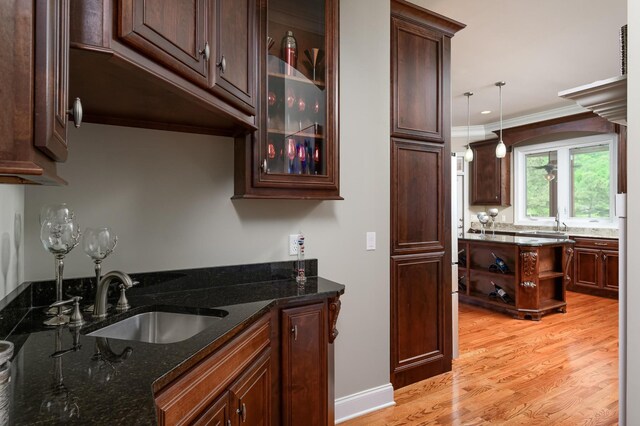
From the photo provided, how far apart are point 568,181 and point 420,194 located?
5099mm

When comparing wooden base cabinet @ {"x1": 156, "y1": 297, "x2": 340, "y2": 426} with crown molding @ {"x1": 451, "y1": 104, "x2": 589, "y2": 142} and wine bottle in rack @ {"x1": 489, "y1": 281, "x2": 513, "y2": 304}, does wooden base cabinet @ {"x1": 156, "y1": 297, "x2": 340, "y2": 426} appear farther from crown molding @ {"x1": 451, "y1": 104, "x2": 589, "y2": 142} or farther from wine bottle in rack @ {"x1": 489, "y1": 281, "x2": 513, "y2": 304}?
crown molding @ {"x1": 451, "y1": 104, "x2": 589, "y2": 142}

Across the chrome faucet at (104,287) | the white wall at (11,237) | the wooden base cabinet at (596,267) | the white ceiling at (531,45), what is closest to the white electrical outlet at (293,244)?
the chrome faucet at (104,287)

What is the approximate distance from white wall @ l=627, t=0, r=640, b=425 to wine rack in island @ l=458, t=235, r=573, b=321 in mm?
3204

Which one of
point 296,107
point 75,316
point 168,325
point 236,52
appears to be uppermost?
point 236,52

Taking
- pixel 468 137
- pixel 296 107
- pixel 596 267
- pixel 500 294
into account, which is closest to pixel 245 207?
pixel 296 107

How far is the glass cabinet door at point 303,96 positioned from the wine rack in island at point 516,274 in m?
3.25

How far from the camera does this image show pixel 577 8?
302cm

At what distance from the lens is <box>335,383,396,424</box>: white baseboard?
2.23 meters

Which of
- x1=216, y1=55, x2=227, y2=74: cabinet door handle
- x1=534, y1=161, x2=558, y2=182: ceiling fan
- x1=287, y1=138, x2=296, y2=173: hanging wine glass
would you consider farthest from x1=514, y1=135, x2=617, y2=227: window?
x1=216, y1=55, x2=227, y2=74: cabinet door handle

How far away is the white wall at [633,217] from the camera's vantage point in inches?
47.5

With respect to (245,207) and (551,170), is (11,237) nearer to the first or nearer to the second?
(245,207)

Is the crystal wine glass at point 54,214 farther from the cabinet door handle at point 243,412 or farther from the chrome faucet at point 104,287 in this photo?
the cabinet door handle at point 243,412

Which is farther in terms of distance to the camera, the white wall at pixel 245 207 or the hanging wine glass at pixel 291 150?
the hanging wine glass at pixel 291 150

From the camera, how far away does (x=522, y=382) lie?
108 inches
